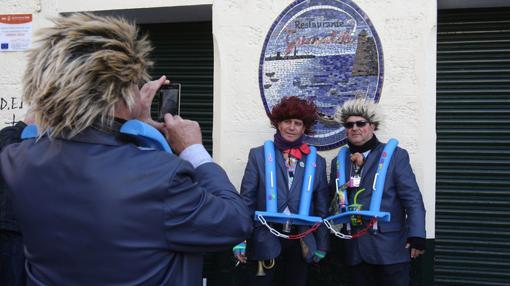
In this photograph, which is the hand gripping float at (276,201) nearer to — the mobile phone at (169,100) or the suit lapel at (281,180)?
the suit lapel at (281,180)

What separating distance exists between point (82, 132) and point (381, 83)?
317 centimetres

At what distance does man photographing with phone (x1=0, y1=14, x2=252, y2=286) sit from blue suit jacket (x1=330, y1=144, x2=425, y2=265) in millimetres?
2217

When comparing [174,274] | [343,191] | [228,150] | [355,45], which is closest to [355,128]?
[343,191]

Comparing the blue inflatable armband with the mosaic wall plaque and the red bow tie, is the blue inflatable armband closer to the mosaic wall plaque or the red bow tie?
the red bow tie

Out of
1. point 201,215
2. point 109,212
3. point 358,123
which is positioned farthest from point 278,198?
point 109,212

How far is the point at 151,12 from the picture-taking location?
4836mm

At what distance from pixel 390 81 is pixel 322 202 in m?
1.25

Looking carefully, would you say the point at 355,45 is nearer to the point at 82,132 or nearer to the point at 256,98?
the point at 256,98

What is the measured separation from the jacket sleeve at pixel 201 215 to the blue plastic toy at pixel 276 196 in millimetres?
1911

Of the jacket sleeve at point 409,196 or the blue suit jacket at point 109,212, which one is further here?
the jacket sleeve at point 409,196

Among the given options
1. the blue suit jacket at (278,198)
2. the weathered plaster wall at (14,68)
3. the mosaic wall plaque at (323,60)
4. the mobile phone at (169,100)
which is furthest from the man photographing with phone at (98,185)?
the weathered plaster wall at (14,68)

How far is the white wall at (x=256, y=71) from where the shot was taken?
4.09m

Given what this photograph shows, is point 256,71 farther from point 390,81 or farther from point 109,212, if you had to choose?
point 109,212

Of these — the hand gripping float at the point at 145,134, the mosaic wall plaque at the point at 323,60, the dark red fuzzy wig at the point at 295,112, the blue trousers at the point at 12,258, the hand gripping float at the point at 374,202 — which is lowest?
the blue trousers at the point at 12,258
